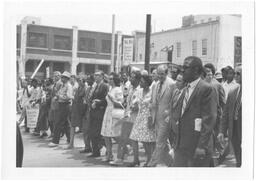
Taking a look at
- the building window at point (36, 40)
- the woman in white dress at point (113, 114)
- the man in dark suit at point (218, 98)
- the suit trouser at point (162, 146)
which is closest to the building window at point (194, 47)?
the man in dark suit at point (218, 98)

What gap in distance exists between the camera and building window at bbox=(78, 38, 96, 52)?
22.9 feet

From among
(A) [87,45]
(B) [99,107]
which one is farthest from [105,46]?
(B) [99,107]

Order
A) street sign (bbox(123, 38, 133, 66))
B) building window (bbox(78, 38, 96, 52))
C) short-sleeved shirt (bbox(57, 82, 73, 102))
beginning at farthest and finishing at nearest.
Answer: street sign (bbox(123, 38, 133, 66)) → short-sleeved shirt (bbox(57, 82, 73, 102)) → building window (bbox(78, 38, 96, 52))

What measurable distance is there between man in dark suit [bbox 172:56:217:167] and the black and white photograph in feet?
0.04

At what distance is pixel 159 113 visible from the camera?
532cm

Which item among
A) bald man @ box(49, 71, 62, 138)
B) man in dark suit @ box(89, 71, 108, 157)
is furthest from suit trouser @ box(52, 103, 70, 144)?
man in dark suit @ box(89, 71, 108, 157)

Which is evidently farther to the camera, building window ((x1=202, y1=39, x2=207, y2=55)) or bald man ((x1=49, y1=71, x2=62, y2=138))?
bald man ((x1=49, y1=71, x2=62, y2=138))

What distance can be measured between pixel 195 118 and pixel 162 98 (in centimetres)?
106

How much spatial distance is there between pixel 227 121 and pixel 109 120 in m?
1.82

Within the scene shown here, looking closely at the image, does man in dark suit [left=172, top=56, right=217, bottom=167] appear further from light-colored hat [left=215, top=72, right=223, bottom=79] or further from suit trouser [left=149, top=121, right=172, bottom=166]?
light-colored hat [left=215, top=72, right=223, bottom=79]

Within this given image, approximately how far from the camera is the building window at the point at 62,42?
6860 mm

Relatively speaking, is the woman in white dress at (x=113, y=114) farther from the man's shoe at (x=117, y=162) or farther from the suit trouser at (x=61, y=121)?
the suit trouser at (x=61, y=121)
